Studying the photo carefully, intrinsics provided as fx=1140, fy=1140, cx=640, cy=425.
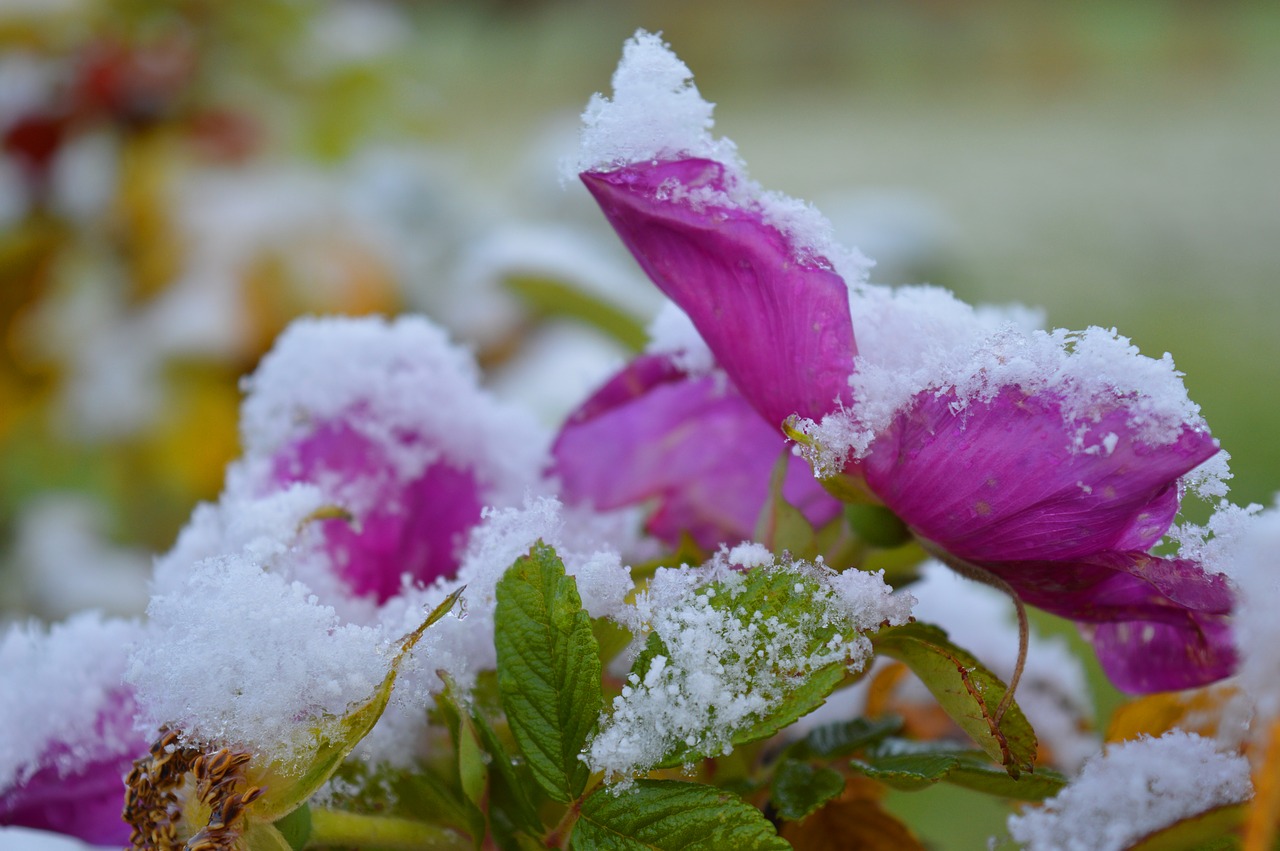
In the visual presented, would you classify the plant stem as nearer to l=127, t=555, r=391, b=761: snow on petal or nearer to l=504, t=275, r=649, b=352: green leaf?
l=127, t=555, r=391, b=761: snow on petal

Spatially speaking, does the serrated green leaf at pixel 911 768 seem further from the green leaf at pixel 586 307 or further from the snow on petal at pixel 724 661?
the green leaf at pixel 586 307

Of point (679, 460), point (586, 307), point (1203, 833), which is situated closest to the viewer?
point (1203, 833)

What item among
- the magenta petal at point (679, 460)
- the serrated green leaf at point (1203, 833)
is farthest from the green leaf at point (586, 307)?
the serrated green leaf at point (1203, 833)

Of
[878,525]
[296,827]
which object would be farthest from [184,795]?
[878,525]

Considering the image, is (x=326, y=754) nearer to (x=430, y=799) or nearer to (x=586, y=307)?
(x=430, y=799)

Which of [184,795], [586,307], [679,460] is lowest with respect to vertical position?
[184,795]

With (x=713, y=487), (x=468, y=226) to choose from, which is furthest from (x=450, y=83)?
(x=713, y=487)

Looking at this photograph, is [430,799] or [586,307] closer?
[430,799]

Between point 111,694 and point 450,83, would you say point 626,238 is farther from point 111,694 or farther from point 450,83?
point 450,83
